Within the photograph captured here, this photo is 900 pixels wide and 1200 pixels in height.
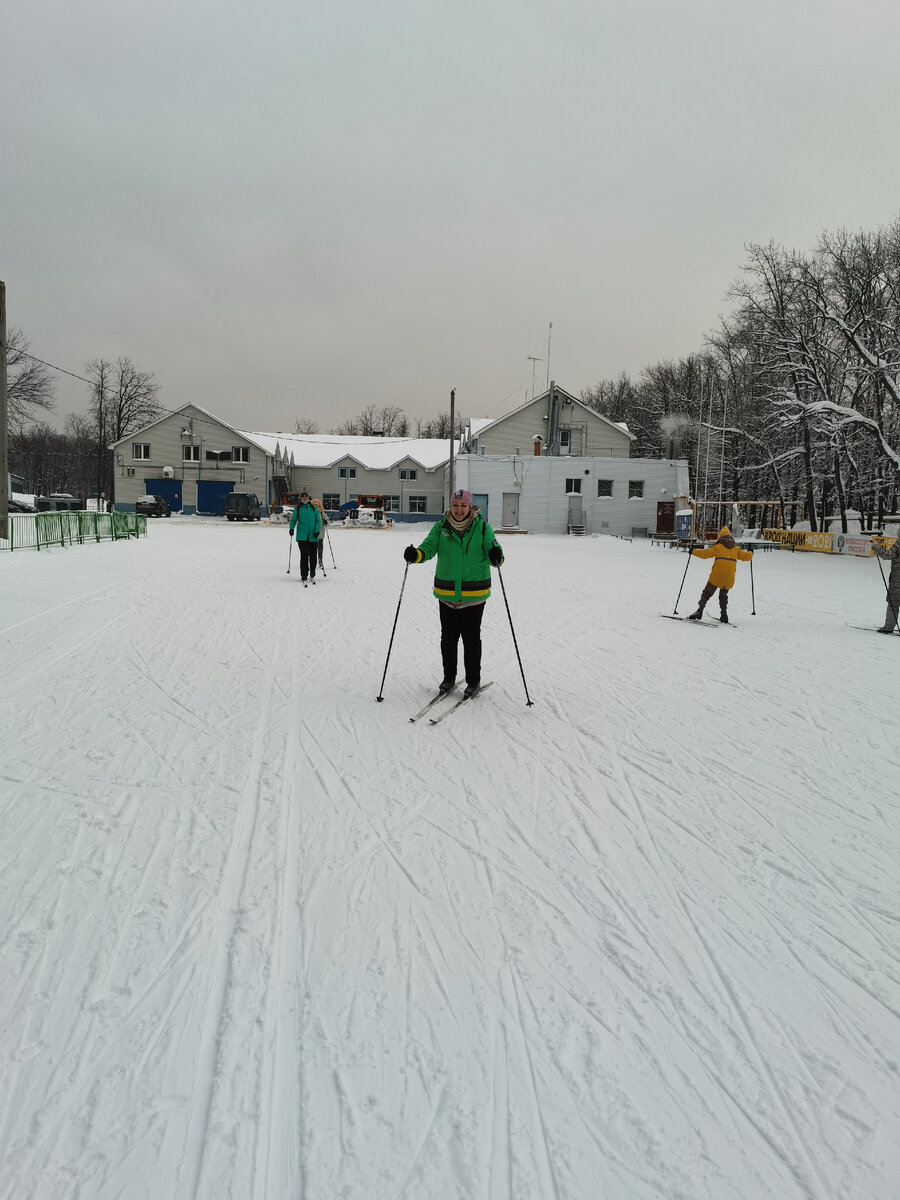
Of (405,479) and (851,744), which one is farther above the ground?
(405,479)

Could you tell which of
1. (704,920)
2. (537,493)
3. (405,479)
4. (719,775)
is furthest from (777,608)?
(405,479)

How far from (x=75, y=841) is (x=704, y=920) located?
302cm

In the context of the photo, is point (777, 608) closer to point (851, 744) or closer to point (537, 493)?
point (851, 744)

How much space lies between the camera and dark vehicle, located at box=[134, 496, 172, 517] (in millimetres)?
47875

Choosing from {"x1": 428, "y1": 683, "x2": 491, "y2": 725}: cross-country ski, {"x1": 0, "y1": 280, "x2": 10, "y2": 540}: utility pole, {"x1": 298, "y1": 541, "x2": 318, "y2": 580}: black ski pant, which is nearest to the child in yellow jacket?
{"x1": 428, "y1": 683, "x2": 491, "y2": 725}: cross-country ski

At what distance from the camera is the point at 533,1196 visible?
1.84 meters

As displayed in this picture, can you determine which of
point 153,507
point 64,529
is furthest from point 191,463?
point 64,529

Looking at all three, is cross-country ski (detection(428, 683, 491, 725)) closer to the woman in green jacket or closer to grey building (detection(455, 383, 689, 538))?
the woman in green jacket

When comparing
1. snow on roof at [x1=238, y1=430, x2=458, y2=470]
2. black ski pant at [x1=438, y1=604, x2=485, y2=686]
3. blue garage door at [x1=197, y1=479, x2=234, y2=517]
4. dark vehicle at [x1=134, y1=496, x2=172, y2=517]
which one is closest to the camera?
black ski pant at [x1=438, y1=604, x2=485, y2=686]

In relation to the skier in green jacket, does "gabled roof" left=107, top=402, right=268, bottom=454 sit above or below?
above

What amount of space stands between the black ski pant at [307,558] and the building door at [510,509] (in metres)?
31.5

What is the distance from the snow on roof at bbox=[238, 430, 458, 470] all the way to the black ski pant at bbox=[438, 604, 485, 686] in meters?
51.4

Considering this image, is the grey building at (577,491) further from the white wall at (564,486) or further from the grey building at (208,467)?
the grey building at (208,467)

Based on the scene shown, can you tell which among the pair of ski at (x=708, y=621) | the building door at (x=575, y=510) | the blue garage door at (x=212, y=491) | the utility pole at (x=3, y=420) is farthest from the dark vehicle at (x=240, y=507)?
the pair of ski at (x=708, y=621)
